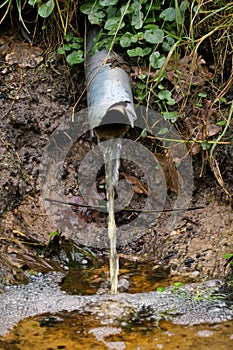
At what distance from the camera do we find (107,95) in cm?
245

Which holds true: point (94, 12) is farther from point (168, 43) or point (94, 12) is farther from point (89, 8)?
point (168, 43)

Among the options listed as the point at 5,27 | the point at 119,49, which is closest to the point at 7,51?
the point at 5,27

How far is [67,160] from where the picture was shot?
2.90 metres

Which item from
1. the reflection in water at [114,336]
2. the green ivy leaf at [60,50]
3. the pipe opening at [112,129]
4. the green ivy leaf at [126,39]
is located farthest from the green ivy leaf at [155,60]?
the reflection in water at [114,336]

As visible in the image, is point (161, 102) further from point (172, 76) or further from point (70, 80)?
point (70, 80)

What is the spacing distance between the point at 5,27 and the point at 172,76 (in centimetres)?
95

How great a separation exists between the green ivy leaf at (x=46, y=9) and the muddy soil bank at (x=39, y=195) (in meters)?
0.30

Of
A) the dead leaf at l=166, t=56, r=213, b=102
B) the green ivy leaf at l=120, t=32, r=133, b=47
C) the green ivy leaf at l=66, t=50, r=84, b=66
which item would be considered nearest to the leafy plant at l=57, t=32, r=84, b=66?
the green ivy leaf at l=66, t=50, r=84, b=66

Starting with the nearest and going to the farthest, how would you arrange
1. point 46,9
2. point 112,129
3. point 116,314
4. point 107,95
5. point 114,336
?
point 114,336
point 116,314
point 107,95
point 112,129
point 46,9

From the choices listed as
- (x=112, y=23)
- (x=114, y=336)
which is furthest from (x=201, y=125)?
(x=114, y=336)

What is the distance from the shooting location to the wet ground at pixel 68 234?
1.93 m

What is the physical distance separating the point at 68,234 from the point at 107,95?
72 cm

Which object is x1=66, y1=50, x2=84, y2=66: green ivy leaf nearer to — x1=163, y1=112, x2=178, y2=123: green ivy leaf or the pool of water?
x1=163, y1=112, x2=178, y2=123: green ivy leaf

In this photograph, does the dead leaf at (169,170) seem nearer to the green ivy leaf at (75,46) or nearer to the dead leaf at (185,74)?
the dead leaf at (185,74)
